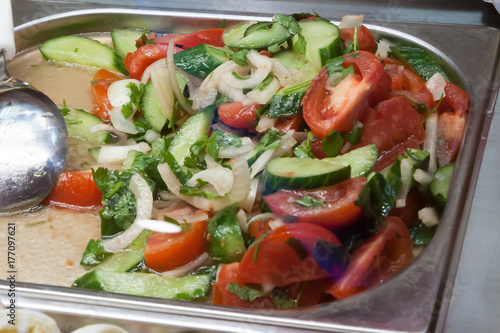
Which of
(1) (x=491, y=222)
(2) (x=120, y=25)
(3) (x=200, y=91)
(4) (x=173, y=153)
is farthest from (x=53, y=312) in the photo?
(2) (x=120, y=25)

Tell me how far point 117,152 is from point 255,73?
44 centimetres

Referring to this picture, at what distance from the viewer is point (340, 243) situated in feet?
3.43

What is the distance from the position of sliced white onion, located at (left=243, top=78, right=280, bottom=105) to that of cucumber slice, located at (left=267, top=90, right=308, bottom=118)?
0.13 feet

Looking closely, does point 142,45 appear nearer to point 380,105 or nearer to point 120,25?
point 120,25

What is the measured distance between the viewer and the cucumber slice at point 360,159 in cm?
114

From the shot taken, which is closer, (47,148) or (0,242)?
(0,242)

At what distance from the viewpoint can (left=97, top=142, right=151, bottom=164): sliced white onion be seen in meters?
1.44

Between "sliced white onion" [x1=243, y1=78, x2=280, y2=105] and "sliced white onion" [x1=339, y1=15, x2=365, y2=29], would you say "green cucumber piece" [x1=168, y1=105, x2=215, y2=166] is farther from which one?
"sliced white onion" [x1=339, y1=15, x2=365, y2=29]

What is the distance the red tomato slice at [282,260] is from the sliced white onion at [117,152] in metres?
0.57

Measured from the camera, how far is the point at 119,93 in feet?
5.28

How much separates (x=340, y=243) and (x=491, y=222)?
35cm

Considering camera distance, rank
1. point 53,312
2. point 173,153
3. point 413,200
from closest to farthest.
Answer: point 53,312 → point 413,200 → point 173,153

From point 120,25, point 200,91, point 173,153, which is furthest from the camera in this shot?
point 120,25

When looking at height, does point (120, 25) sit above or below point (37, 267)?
above
